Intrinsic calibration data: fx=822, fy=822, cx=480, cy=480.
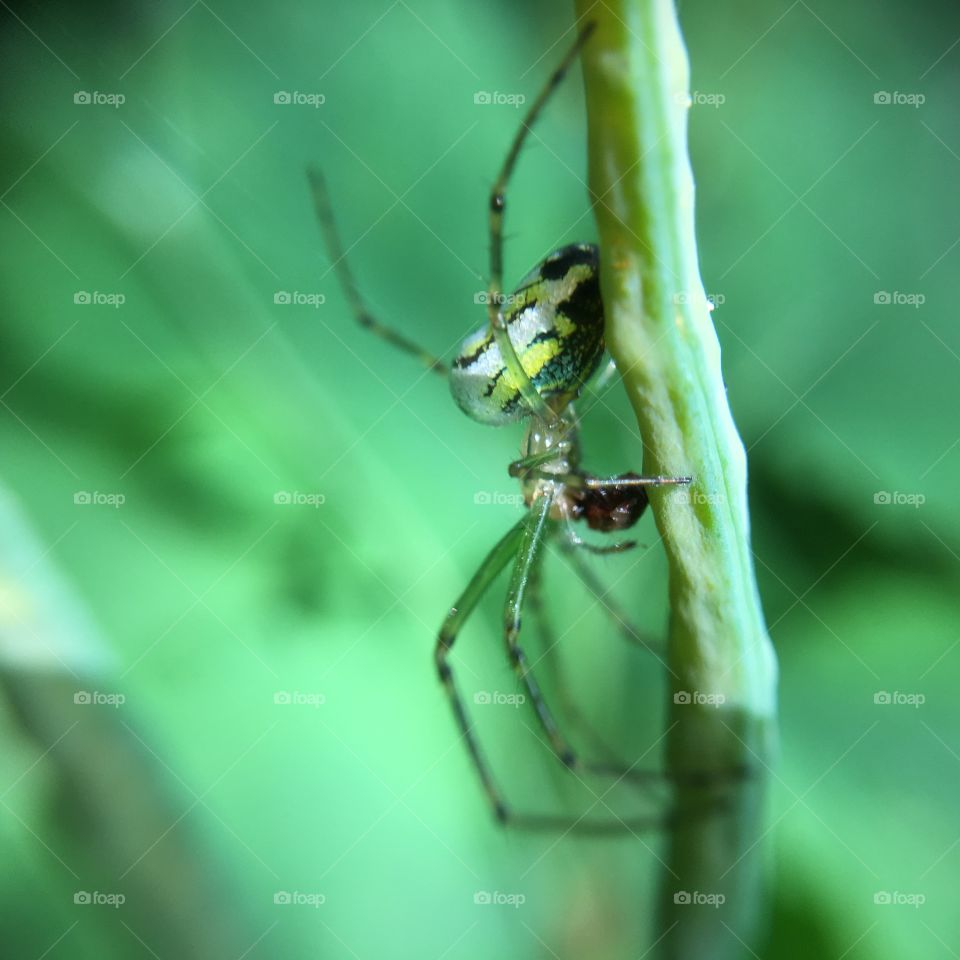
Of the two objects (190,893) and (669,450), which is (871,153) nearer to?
(669,450)

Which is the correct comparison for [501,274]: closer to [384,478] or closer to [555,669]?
[384,478]

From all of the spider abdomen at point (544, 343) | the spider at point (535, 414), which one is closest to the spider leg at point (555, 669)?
the spider at point (535, 414)

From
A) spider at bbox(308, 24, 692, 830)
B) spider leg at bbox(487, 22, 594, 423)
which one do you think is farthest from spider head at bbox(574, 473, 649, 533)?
spider leg at bbox(487, 22, 594, 423)

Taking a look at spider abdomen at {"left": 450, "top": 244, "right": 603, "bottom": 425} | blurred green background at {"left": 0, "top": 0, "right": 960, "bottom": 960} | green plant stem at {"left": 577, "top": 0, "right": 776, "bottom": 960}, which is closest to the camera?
green plant stem at {"left": 577, "top": 0, "right": 776, "bottom": 960}

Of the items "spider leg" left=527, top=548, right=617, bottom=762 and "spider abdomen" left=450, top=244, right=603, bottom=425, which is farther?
"spider leg" left=527, top=548, right=617, bottom=762

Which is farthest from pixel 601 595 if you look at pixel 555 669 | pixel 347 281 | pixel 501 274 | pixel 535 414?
pixel 347 281

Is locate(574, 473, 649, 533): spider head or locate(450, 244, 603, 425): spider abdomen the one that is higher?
locate(450, 244, 603, 425): spider abdomen

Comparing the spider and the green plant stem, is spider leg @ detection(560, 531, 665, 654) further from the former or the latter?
the green plant stem

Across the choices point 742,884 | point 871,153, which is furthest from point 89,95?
point 742,884
